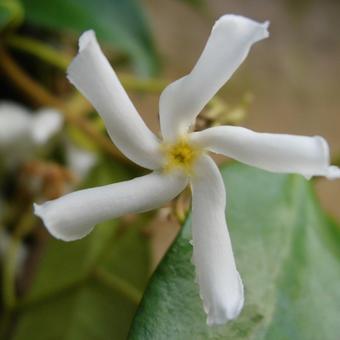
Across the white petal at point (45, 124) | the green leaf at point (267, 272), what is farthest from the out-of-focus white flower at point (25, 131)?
the green leaf at point (267, 272)

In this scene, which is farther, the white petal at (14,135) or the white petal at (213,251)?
the white petal at (14,135)

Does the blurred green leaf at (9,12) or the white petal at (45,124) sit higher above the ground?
the blurred green leaf at (9,12)

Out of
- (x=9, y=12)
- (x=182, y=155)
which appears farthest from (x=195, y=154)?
(x=9, y=12)

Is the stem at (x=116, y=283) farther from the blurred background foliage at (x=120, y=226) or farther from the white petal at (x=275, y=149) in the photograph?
the white petal at (x=275, y=149)

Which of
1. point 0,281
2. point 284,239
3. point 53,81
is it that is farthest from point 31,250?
point 284,239

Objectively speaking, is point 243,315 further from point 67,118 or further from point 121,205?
point 67,118

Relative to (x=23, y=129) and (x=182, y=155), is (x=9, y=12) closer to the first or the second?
(x=23, y=129)
